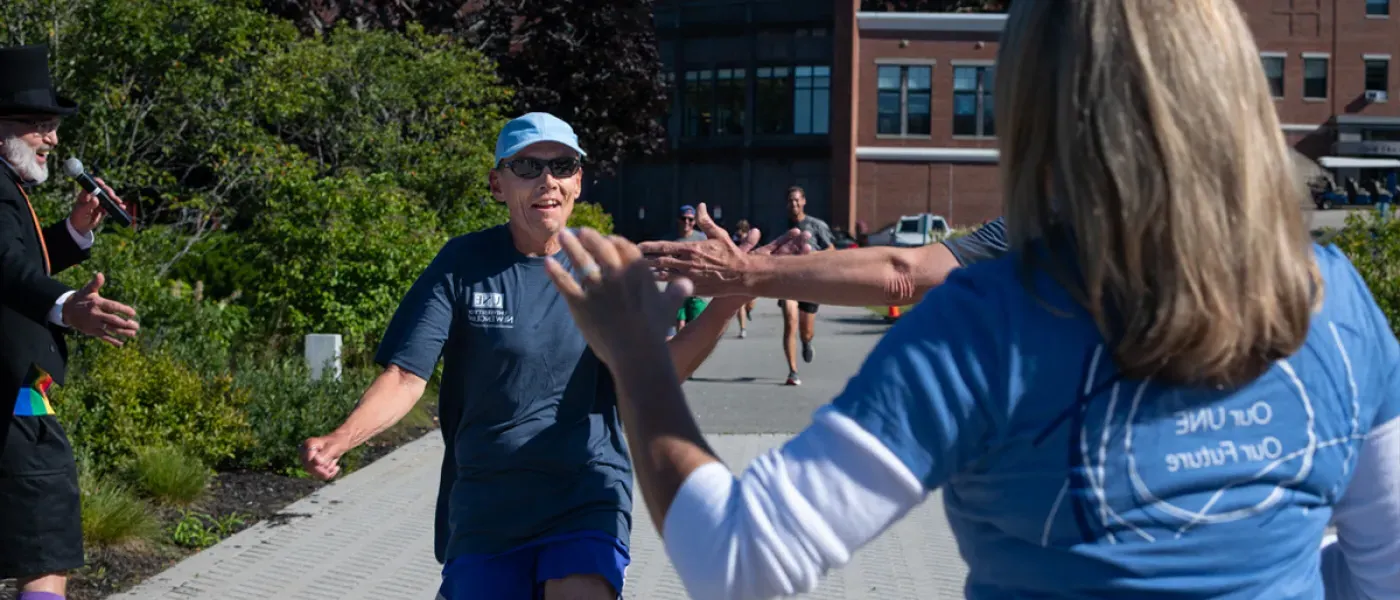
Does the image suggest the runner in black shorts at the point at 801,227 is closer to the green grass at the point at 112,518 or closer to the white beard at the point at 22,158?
the green grass at the point at 112,518

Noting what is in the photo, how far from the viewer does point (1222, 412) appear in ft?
5.59

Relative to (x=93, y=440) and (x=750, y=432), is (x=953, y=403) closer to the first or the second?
(x=93, y=440)

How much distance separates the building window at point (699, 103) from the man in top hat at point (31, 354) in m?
59.9

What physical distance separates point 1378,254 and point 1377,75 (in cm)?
5654

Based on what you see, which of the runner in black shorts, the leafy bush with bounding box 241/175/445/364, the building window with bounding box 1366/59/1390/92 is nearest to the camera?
the leafy bush with bounding box 241/175/445/364

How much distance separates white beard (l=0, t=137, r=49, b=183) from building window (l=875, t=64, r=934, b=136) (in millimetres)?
55572

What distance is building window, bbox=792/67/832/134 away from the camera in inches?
2435

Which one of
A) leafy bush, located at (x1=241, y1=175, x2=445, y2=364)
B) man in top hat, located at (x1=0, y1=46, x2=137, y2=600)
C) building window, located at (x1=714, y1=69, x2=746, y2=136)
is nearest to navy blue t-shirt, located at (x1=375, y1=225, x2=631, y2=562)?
man in top hat, located at (x1=0, y1=46, x2=137, y2=600)

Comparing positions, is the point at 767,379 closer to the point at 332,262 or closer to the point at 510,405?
the point at 332,262

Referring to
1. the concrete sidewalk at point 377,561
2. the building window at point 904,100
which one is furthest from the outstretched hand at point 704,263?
the building window at point 904,100

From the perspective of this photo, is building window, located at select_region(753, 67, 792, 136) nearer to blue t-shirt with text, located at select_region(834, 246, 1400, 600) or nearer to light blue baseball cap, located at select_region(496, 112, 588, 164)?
light blue baseball cap, located at select_region(496, 112, 588, 164)

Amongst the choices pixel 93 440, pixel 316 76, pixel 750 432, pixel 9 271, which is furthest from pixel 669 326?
pixel 316 76

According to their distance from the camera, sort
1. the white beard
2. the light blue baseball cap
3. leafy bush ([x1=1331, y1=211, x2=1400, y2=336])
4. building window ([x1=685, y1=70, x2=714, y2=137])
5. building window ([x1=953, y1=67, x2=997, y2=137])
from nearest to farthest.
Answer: the light blue baseball cap
the white beard
leafy bush ([x1=1331, y1=211, x2=1400, y2=336])
building window ([x1=953, y1=67, x2=997, y2=137])
building window ([x1=685, y1=70, x2=714, y2=137])

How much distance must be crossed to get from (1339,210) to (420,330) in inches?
2398
